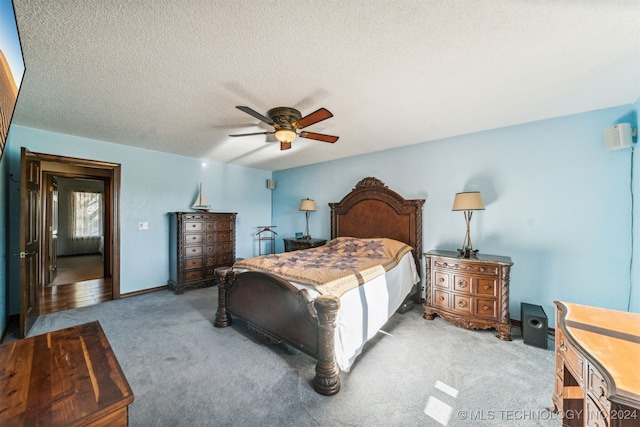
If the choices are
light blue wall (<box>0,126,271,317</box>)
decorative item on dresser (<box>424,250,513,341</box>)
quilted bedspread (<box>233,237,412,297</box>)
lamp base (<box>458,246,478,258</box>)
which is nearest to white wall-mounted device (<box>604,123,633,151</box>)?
decorative item on dresser (<box>424,250,513,341</box>)

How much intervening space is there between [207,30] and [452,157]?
3.28m

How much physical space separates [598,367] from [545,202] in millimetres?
2561

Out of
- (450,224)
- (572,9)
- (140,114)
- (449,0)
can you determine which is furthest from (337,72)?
(450,224)

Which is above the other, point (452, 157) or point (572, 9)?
point (572, 9)

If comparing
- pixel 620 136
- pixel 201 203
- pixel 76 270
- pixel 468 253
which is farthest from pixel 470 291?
pixel 76 270

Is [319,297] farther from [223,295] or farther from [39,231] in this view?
[39,231]

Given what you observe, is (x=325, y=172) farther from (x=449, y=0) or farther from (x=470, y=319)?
(x=449, y=0)

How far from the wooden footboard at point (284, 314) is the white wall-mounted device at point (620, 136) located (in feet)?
10.3

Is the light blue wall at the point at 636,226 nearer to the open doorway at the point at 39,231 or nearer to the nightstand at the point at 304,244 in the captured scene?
the nightstand at the point at 304,244

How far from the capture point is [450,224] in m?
3.50

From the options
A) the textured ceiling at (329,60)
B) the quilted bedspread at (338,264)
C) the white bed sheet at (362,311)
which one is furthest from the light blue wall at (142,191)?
the white bed sheet at (362,311)

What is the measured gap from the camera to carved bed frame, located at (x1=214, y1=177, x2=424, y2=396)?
184 cm

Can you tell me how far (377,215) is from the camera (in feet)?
13.5

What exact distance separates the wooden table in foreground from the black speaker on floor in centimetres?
324
